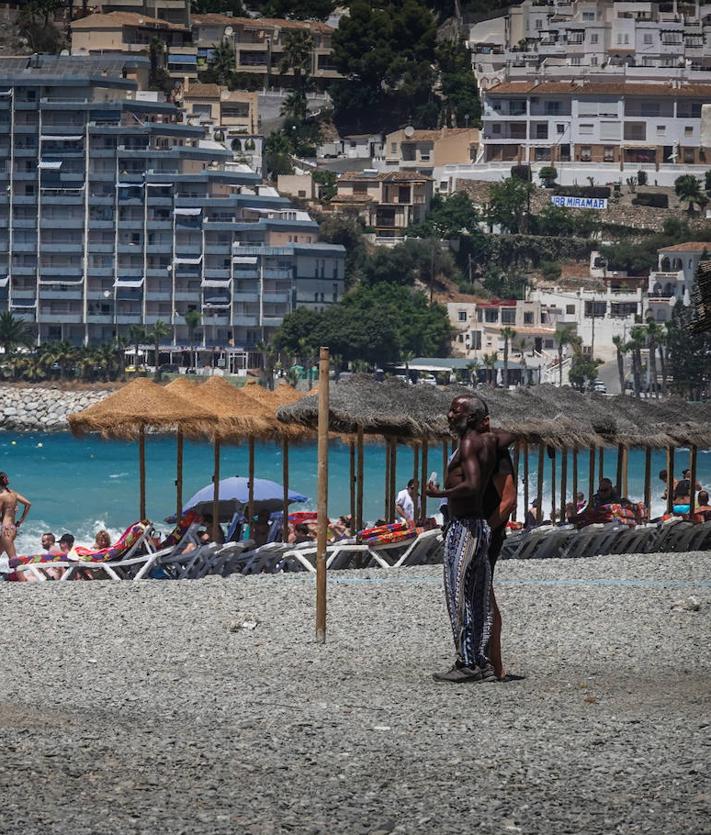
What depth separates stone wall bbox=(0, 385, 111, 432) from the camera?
10950cm

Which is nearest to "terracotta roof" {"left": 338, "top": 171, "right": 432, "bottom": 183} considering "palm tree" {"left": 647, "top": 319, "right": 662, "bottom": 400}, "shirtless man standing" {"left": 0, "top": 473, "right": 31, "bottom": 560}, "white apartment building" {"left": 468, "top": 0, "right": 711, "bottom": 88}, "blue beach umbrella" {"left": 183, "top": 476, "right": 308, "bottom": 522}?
"white apartment building" {"left": 468, "top": 0, "right": 711, "bottom": 88}

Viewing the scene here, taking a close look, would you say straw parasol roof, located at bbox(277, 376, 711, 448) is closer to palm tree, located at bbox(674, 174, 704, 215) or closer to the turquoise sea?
the turquoise sea

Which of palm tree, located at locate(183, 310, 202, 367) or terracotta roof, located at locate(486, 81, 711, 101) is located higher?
terracotta roof, located at locate(486, 81, 711, 101)

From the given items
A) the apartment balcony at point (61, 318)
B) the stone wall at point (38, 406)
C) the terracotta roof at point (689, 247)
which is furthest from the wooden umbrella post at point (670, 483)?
the terracotta roof at point (689, 247)

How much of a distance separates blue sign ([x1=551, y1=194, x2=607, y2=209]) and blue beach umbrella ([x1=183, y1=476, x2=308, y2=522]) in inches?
4743

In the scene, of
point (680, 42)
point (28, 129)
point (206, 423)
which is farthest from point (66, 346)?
point (206, 423)

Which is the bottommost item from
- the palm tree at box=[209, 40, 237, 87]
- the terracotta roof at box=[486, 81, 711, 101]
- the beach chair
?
the beach chair

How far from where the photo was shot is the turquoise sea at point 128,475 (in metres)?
46.2

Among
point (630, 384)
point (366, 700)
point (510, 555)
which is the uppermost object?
point (366, 700)

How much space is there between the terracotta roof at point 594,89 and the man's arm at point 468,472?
5496 inches

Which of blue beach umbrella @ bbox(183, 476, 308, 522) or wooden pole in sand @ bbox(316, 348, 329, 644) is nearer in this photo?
wooden pole in sand @ bbox(316, 348, 329, 644)

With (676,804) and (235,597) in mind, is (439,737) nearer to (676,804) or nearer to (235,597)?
(676,804)

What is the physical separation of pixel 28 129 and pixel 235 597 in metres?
122

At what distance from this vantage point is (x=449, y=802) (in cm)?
668
